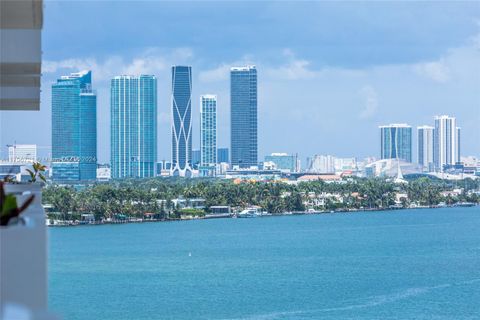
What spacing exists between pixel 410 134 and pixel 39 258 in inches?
3228

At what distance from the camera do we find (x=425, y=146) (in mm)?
84688

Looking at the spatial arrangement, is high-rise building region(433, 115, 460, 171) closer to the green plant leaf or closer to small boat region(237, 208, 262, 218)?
small boat region(237, 208, 262, 218)

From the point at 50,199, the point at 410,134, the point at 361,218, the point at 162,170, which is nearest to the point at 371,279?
the point at 50,199

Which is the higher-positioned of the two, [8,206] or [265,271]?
[8,206]

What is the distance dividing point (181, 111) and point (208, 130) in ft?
21.8

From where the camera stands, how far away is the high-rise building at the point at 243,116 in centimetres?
7788

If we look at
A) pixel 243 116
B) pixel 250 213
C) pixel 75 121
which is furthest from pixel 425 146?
pixel 250 213

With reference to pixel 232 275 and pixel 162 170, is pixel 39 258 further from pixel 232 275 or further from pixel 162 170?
pixel 162 170

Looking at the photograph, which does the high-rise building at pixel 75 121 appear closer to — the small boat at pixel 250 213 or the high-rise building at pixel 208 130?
the high-rise building at pixel 208 130

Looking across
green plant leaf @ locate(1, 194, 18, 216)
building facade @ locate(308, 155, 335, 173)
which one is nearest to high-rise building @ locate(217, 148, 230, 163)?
building facade @ locate(308, 155, 335, 173)

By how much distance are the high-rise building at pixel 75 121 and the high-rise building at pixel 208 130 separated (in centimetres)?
1262

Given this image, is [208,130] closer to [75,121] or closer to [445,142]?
[75,121]

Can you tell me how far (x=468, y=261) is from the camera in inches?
992

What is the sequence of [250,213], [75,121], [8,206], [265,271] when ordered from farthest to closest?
[75,121] → [250,213] → [265,271] → [8,206]
